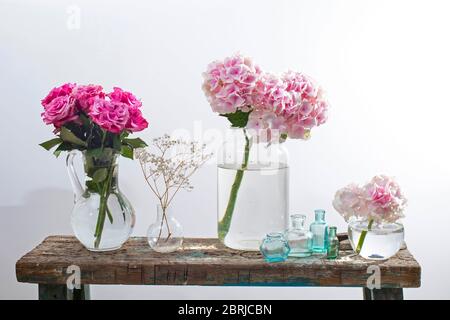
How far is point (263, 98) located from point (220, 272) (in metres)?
0.46

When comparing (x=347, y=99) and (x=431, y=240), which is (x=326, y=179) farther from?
(x=431, y=240)

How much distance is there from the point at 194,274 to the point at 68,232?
1.31 metres

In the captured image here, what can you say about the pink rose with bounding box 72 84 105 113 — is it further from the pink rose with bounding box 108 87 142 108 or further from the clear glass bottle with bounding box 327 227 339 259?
the clear glass bottle with bounding box 327 227 339 259

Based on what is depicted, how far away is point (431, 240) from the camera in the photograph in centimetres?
294

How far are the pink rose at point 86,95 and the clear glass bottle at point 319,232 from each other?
0.65 meters

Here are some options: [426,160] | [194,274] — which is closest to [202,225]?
[426,160]

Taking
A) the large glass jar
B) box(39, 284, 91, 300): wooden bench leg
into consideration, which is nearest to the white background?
the large glass jar

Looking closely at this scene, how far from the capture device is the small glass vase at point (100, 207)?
1.83 m

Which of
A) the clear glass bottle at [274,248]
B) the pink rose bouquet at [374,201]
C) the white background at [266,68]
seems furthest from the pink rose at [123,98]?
the white background at [266,68]

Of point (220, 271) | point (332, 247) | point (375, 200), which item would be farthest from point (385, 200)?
point (220, 271)

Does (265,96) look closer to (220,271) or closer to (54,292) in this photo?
(220,271)

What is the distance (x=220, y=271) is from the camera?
176 centimetres

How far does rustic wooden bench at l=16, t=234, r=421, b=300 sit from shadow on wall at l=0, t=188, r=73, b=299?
3.73 feet
